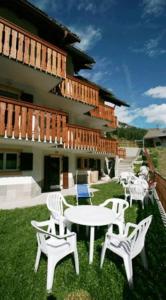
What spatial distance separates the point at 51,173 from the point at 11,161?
145 inches

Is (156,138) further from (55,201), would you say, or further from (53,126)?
(55,201)

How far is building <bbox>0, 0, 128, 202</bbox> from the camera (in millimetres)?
7773

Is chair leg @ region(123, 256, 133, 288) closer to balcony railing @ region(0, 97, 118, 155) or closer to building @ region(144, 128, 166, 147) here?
balcony railing @ region(0, 97, 118, 155)

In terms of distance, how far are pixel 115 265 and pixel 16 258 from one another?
2.09 m

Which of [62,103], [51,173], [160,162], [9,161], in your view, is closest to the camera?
[9,161]

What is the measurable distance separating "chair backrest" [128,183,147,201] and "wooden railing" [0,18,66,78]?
21.1ft

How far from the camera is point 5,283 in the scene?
3.24 meters

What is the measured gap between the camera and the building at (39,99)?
306 inches

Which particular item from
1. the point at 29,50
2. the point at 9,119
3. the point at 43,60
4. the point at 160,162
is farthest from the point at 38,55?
the point at 160,162

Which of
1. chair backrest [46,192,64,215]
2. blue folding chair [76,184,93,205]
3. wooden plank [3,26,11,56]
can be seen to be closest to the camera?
chair backrest [46,192,64,215]

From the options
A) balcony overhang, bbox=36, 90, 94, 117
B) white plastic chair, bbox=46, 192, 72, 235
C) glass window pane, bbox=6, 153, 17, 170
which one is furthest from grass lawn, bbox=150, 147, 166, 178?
white plastic chair, bbox=46, 192, 72, 235

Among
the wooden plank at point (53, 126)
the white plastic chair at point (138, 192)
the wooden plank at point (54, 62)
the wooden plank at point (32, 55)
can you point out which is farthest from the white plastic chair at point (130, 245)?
the wooden plank at point (54, 62)

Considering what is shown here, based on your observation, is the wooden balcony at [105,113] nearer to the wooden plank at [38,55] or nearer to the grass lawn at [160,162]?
the wooden plank at [38,55]

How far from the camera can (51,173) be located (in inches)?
509
